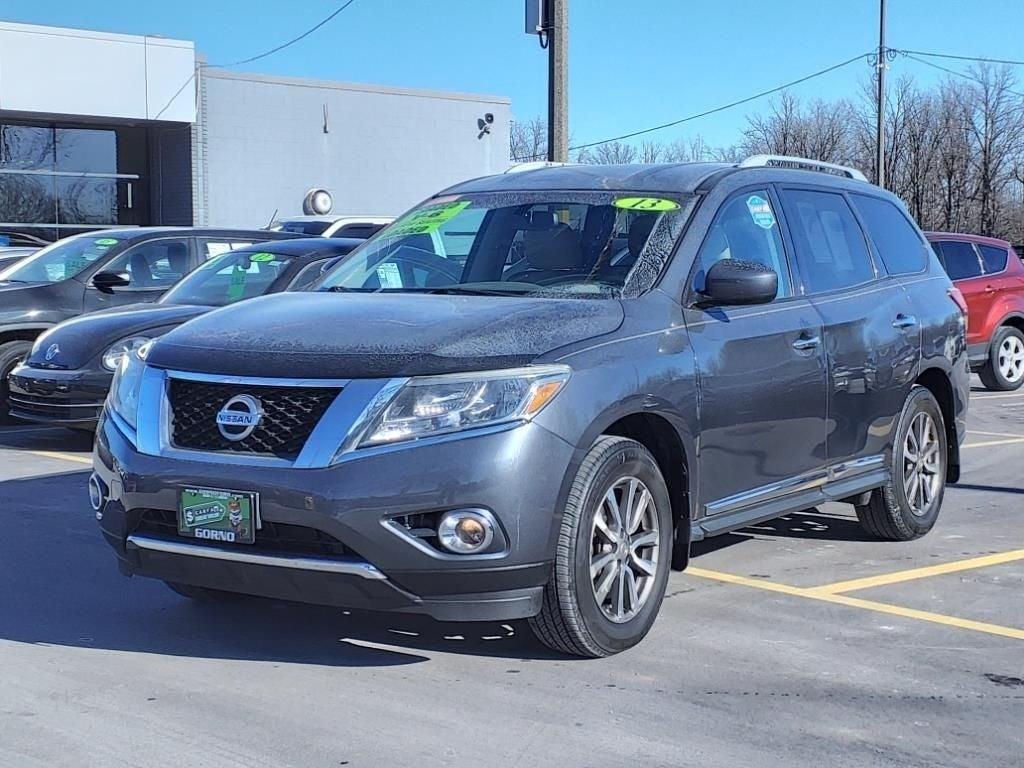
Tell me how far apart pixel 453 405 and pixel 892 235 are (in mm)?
3668

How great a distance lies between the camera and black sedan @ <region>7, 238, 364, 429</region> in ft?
31.9

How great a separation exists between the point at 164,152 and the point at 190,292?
67.4ft

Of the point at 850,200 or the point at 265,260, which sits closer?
the point at 850,200

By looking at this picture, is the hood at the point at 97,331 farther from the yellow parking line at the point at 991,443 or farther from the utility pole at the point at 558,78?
the utility pole at the point at 558,78

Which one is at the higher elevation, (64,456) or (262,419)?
(262,419)

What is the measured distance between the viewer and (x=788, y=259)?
20.5ft

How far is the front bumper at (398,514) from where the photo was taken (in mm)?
4414

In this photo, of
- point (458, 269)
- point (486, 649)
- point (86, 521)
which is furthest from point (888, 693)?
point (86, 521)

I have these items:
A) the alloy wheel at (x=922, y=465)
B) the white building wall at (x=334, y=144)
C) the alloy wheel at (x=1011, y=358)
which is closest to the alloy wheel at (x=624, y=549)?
the alloy wheel at (x=922, y=465)

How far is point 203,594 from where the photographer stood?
5.68 metres

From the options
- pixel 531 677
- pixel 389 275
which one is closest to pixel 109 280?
pixel 389 275

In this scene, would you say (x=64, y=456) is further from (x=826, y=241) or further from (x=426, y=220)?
(x=826, y=241)

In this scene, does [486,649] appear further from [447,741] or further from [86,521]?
[86,521]

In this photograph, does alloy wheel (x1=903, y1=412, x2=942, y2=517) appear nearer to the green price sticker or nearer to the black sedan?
the green price sticker
